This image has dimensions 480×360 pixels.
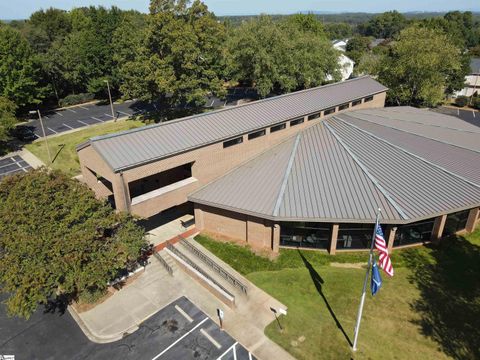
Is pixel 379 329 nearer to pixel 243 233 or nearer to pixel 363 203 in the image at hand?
pixel 363 203

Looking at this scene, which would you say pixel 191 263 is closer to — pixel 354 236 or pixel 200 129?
pixel 200 129

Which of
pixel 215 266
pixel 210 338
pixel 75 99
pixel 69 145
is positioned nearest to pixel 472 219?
pixel 215 266

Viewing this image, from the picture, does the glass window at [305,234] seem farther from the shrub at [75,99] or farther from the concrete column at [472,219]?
the shrub at [75,99]

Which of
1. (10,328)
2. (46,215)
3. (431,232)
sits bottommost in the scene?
(10,328)

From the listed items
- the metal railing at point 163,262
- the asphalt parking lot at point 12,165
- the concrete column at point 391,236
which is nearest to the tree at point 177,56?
the asphalt parking lot at point 12,165

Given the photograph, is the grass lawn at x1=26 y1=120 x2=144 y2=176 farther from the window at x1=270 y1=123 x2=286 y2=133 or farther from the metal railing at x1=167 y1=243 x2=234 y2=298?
the window at x1=270 y1=123 x2=286 y2=133

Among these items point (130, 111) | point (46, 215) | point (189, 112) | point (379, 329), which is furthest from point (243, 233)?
point (130, 111)
